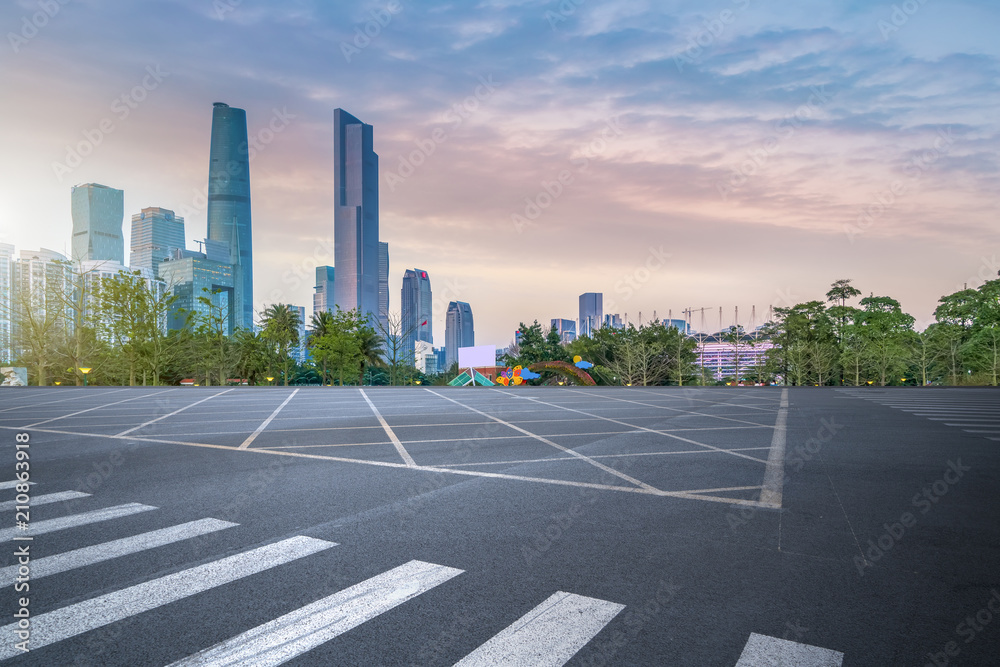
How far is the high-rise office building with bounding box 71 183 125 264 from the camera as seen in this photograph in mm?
152750

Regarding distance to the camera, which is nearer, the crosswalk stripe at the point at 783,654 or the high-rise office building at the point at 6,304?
the crosswalk stripe at the point at 783,654

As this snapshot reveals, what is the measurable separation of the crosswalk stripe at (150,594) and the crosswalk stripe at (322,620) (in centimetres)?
74

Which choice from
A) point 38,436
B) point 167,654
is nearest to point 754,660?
point 167,654

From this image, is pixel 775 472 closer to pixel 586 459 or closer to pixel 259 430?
pixel 586 459

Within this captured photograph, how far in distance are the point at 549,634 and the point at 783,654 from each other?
1099mm

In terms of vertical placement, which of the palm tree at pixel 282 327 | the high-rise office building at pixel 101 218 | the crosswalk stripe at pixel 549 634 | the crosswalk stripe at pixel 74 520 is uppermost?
the high-rise office building at pixel 101 218

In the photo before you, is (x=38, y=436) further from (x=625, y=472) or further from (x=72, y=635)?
(x=625, y=472)

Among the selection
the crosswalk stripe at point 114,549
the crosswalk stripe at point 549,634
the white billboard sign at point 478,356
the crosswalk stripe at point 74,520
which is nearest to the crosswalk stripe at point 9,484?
the crosswalk stripe at point 74,520

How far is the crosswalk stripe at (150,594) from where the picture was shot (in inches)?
117

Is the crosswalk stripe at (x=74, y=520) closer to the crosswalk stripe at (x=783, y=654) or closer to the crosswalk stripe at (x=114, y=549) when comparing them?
the crosswalk stripe at (x=114, y=549)

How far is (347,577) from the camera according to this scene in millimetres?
3660

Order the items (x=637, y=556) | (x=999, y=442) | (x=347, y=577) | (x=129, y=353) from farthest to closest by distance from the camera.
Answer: (x=129, y=353) < (x=999, y=442) < (x=637, y=556) < (x=347, y=577)

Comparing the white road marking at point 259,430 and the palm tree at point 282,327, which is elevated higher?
the palm tree at point 282,327

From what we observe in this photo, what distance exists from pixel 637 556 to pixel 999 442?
9073 millimetres
